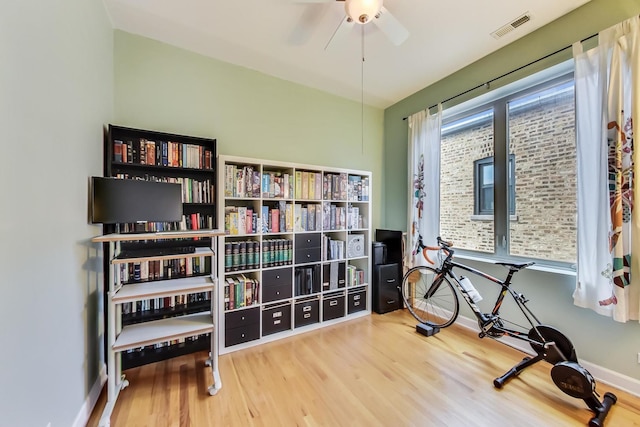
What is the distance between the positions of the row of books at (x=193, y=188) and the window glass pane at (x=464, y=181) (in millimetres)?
2945

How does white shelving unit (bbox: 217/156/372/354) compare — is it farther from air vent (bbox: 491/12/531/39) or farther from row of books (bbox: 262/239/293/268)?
air vent (bbox: 491/12/531/39)

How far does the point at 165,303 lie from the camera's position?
228 cm

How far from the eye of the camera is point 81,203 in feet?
5.27

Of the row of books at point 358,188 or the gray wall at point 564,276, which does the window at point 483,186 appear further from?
the row of books at point 358,188

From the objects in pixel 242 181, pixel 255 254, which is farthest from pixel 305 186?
pixel 255 254

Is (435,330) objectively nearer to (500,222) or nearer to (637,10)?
(500,222)

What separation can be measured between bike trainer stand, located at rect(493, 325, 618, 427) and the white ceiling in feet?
8.87

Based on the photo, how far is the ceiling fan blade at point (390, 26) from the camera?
71.4 inches

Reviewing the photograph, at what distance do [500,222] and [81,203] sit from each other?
12.3ft

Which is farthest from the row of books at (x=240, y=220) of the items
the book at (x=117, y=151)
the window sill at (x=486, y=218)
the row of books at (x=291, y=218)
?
the window sill at (x=486, y=218)

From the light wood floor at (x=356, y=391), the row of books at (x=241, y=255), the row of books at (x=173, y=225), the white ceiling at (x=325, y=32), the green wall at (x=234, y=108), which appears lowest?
the light wood floor at (x=356, y=391)

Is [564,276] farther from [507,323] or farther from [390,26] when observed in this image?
[390,26]

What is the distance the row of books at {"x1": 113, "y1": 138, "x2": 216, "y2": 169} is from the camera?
2111 mm

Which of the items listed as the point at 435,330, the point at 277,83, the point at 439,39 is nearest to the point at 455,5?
the point at 439,39
